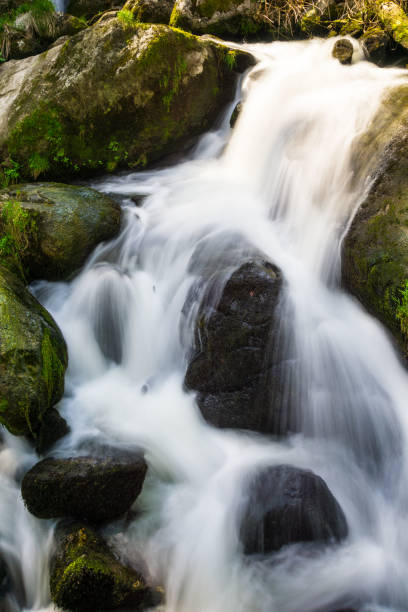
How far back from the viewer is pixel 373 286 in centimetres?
397

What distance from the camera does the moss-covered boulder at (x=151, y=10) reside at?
7820 millimetres

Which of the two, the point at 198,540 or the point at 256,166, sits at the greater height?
the point at 256,166

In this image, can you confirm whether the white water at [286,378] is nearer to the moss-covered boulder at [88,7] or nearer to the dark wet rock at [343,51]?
the dark wet rock at [343,51]

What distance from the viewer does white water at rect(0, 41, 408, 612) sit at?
117 inches

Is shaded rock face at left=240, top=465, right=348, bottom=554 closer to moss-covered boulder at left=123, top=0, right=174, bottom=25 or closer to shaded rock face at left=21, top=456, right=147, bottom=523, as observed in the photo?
shaded rock face at left=21, top=456, right=147, bottom=523

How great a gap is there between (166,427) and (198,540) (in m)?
0.95

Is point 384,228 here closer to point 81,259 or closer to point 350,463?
point 350,463

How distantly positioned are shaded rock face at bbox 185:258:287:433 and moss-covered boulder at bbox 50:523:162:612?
134 centimetres

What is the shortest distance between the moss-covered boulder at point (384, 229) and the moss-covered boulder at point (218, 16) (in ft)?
14.7

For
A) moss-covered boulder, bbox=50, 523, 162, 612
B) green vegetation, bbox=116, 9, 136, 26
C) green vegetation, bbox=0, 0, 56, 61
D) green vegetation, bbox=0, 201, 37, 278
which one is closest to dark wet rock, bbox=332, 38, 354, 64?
green vegetation, bbox=116, 9, 136, 26

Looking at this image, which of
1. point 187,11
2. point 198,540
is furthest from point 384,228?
point 187,11

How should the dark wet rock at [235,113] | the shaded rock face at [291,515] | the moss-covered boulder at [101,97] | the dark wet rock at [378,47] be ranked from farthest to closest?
the dark wet rock at [235,113] < the dark wet rock at [378,47] < the moss-covered boulder at [101,97] < the shaded rock face at [291,515]

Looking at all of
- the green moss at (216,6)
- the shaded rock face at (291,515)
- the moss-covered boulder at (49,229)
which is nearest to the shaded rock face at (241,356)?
the shaded rock face at (291,515)

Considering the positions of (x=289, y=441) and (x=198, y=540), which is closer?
(x=198, y=540)
